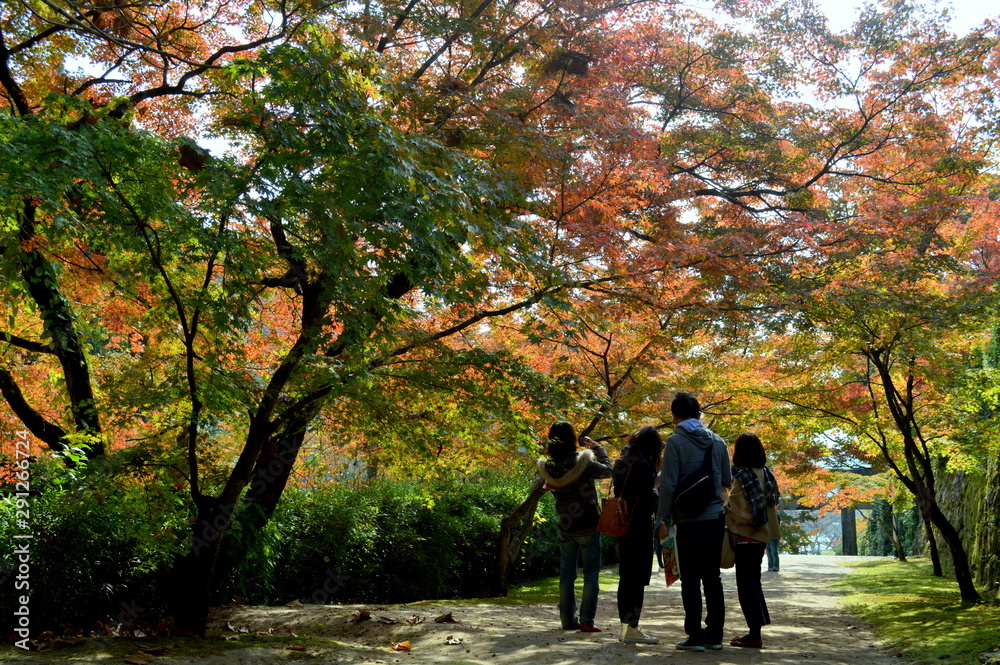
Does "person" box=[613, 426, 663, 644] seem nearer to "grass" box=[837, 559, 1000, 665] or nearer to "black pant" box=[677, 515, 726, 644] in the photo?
"black pant" box=[677, 515, 726, 644]

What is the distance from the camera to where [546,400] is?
5863 mm

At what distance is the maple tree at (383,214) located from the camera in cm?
468

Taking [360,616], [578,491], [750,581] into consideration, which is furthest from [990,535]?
[360,616]

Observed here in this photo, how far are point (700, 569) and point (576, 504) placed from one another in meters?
1.13

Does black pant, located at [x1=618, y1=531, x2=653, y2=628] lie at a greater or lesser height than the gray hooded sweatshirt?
lesser

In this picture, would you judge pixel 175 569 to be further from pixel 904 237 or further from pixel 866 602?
pixel 904 237

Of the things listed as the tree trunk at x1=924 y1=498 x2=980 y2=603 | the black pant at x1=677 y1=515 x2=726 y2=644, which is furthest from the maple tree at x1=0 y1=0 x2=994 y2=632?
the tree trunk at x1=924 y1=498 x2=980 y2=603

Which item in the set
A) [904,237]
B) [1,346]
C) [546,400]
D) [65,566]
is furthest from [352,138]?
[904,237]

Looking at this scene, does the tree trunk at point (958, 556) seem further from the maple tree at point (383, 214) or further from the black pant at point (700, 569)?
the black pant at point (700, 569)

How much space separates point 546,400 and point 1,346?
17.8 ft

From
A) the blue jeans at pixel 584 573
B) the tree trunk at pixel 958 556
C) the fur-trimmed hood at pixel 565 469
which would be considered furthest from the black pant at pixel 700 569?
the tree trunk at pixel 958 556

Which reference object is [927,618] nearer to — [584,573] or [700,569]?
[700,569]

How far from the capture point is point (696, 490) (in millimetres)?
5188

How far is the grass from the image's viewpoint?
542cm
